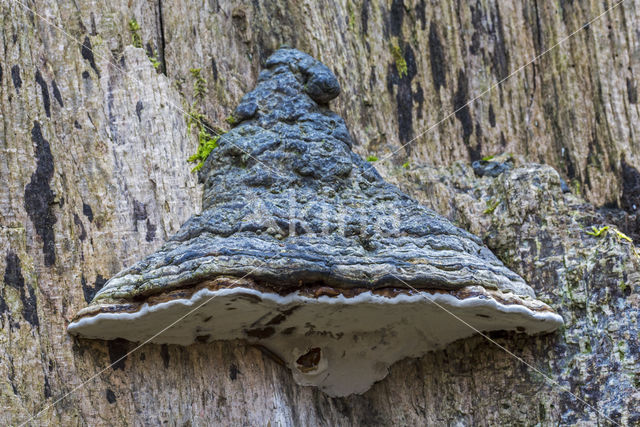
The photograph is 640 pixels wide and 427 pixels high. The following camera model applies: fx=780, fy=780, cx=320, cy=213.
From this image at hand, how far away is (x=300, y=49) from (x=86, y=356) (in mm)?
1822

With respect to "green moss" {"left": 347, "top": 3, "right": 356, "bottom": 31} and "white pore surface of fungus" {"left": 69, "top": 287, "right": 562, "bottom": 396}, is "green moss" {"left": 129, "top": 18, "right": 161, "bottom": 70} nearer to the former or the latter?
"green moss" {"left": 347, "top": 3, "right": 356, "bottom": 31}

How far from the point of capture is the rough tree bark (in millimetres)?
3193

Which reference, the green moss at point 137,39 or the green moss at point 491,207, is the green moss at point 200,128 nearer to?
the green moss at point 137,39

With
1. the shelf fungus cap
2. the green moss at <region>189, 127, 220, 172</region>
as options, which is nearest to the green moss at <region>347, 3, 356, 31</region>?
the shelf fungus cap

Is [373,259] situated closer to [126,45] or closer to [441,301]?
[441,301]

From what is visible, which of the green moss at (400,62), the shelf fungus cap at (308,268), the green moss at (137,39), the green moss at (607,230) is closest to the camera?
the shelf fungus cap at (308,268)

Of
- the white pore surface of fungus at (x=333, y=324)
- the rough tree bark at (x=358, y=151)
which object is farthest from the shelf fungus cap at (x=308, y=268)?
the rough tree bark at (x=358, y=151)

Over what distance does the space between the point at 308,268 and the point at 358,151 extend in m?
1.33

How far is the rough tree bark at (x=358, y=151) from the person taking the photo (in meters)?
3.19

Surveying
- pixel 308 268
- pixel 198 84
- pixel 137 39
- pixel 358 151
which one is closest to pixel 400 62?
pixel 358 151

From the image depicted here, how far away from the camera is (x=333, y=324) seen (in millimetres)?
3084

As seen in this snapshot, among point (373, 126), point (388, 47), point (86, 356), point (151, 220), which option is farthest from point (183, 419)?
point (388, 47)

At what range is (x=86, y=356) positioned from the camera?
3.15 metres

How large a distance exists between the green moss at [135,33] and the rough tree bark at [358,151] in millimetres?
30
